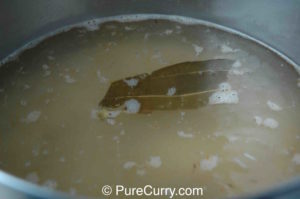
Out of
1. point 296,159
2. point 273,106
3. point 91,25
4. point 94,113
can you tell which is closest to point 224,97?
point 273,106

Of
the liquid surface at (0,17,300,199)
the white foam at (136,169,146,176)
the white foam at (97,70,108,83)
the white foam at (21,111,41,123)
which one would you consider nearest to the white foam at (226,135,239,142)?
the liquid surface at (0,17,300,199)

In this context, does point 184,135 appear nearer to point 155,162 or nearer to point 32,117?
point 155,162

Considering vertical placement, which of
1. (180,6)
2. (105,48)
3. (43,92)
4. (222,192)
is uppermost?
(180,6)

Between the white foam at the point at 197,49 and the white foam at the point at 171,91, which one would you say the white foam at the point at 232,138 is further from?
the white foam at the point at 197,49

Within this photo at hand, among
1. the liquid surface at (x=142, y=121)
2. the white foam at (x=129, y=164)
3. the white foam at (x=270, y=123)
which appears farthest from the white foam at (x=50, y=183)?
the white foam at (x=270, y=123)

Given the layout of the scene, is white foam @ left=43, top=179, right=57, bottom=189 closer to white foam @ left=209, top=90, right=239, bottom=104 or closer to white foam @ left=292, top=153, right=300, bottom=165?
white foam @ left=209, top=90, right=239, bottom=104

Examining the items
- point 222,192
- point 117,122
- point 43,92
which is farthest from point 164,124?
point 43,92

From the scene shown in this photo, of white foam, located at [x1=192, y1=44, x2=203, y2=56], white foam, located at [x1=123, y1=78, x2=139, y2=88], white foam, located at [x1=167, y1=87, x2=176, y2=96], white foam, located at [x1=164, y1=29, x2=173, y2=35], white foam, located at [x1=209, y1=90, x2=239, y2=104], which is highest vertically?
white foam, located at [x1=164, y1=29, x2=173, y2=35]

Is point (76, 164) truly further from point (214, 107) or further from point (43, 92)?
point (214, 107)
